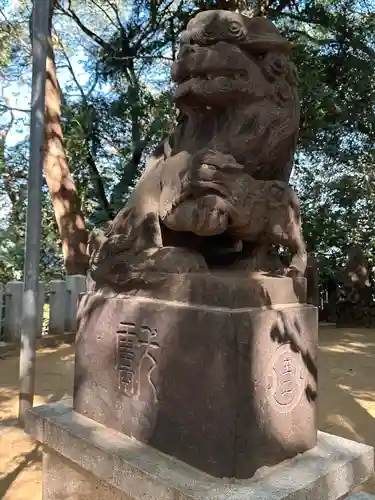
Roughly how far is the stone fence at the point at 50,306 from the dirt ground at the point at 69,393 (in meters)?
0.54

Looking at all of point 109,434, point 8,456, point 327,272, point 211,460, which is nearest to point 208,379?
point 211,460

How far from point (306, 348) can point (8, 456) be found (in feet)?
7.76

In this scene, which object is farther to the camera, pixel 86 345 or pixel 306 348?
pixel 86 345

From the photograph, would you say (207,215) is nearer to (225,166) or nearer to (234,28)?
(225,166)

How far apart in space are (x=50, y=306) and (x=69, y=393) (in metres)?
3.11

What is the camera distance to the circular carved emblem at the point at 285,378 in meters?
1.96

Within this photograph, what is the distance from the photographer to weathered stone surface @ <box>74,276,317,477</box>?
6.02ft

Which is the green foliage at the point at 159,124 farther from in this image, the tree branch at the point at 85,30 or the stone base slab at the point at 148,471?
the stone base slab at the point at 148,471

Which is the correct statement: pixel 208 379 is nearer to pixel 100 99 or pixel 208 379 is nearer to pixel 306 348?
pixel 306 348

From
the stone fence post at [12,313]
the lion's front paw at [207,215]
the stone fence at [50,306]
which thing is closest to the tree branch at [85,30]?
the stone fence at [50,306]

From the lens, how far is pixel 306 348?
2.16m

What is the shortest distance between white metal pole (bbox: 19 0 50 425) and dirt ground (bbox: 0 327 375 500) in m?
0.44

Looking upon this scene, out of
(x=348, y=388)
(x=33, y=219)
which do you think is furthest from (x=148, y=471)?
(x=348, y=388)

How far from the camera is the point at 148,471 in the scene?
6.15 ft
